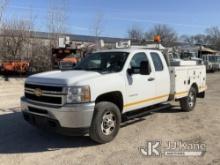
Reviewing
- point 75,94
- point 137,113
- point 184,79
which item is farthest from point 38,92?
point 184,79

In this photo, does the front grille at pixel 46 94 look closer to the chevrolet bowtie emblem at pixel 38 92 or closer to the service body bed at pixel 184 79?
the chevrolet bowtie emblem at pixel 38 92

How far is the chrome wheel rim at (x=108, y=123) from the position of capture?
6410 millimetres

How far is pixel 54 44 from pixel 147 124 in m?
19.5

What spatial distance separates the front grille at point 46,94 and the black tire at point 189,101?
4915 mm

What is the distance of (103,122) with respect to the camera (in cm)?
641

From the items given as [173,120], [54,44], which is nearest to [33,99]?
[173,120]

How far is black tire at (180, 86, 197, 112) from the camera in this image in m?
9.78

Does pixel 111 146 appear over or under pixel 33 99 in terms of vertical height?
under

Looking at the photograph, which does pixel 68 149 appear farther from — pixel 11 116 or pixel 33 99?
pixel 11 116

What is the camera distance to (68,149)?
616cm

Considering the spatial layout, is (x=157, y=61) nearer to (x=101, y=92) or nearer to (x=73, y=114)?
(x=101, y=92)

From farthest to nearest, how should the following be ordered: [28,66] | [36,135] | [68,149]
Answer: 1. [28,66]
2. [36,135]
3. [68,149]

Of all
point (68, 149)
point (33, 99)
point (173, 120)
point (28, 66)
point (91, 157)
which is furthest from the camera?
point (28, 66)

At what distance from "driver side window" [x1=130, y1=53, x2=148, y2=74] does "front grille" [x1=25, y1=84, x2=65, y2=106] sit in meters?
2.01
